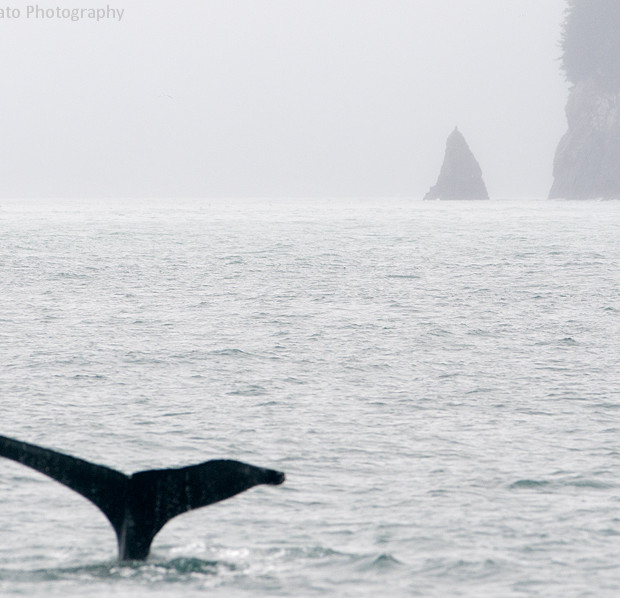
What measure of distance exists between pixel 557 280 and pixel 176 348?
24518 millimetres

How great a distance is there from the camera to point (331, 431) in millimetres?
15078

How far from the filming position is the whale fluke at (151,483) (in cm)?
835

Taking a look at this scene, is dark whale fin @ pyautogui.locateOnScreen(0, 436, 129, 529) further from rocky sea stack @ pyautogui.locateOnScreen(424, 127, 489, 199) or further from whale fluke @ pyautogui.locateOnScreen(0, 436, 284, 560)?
rocky sea stack @ pyautogui.locateOnScreen(424, 127, 489, 199)

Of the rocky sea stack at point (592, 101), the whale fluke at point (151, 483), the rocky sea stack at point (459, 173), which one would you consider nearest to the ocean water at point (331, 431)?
the whale fluke at point (151, 483)

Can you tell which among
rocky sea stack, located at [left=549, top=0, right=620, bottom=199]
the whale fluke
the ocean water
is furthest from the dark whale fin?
rocky sea stack, located at [left=549, top=0, right=620, bottom=199]

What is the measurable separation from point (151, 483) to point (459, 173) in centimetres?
18478

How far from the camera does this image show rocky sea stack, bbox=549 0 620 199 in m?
156

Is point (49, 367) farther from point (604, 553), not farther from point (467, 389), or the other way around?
point (604, 553)

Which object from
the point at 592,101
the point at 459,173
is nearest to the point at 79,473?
the point at 592,101

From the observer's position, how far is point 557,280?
43750 mm

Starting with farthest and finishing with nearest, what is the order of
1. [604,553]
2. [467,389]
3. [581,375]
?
[581,375] < [467,389] < [604,553]

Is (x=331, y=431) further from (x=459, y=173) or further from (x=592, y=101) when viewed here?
(x=459, y=173)

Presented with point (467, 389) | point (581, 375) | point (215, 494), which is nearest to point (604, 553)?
point (215, 494)

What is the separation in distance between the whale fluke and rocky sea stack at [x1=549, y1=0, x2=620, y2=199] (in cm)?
15316
